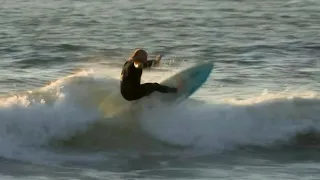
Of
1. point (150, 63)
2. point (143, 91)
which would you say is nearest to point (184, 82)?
point (143, 91)

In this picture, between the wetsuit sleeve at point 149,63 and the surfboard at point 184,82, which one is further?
the surfboard at point 184,82

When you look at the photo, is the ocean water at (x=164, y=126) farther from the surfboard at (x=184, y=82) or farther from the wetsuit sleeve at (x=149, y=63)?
the wetsuit sleeve at (x=149, y=63)

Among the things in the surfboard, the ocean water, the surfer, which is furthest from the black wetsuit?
the ocean water

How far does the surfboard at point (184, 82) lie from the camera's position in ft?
43.7

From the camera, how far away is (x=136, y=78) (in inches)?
492

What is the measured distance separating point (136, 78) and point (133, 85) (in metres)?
0.16

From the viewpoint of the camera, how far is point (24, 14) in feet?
111

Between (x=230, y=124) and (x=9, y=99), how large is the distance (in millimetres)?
3620

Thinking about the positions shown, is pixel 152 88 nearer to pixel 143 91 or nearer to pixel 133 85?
pixel 143 91

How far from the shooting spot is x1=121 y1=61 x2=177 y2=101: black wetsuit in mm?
12461

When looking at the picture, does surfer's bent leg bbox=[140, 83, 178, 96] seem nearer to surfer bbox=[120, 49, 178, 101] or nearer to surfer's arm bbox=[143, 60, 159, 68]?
surfer bbox=[120, 49, 178, 101]

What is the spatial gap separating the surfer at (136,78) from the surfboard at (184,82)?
37 cm

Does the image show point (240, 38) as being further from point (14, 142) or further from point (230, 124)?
point (14, 142)

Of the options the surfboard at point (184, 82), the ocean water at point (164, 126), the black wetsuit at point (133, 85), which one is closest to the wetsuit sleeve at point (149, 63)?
the black wetsuit at point (133, 85)
